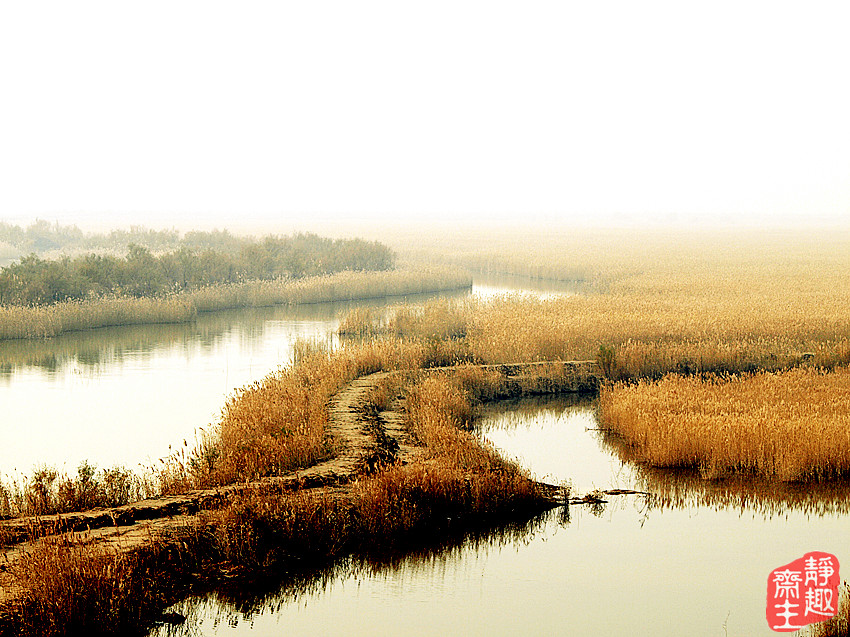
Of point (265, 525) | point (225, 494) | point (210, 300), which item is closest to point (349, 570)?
point (265, 525)

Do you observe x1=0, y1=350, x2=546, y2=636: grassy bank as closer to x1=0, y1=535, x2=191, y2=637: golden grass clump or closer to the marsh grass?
x1=0, y1=535, x2=191, y2=637: golden grass clump

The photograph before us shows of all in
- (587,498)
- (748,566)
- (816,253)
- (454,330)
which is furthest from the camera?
(816,253)

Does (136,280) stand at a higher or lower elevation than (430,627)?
higher

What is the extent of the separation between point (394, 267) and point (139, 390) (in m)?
24.1

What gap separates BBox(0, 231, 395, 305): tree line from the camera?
26.8m

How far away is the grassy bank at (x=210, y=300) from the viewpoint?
78.5ft

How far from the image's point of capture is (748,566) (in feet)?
30.2

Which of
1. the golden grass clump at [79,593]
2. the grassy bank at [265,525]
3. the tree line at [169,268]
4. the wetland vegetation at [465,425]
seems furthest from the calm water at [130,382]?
the golden grass clump at [79,593]

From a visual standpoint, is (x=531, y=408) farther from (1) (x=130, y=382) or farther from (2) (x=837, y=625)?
(2) (x=837, y=625)

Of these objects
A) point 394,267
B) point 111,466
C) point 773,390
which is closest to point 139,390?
point 111,466

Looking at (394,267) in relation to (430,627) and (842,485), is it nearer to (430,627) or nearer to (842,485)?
(842,485)

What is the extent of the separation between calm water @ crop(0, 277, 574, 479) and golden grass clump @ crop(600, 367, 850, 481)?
667 cm

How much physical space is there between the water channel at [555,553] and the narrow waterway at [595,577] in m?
0.02

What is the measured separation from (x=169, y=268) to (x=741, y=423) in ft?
77.4
